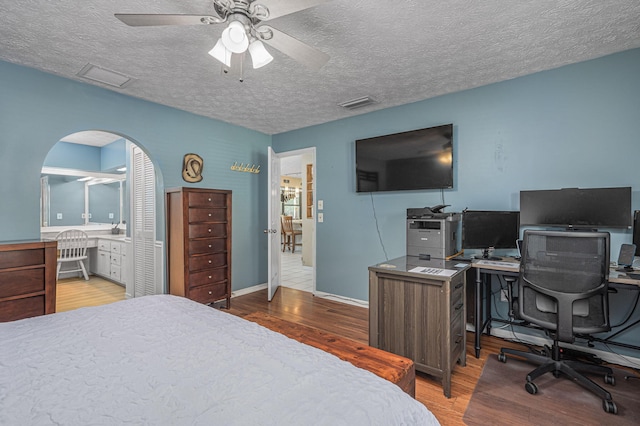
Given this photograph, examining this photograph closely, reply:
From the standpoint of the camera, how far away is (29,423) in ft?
2.43

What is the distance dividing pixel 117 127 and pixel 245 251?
90.0 inches

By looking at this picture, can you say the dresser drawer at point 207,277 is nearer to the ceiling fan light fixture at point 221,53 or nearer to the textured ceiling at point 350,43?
the textured ceiling at point 350,43

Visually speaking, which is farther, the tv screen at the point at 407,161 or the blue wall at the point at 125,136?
the tv screen at the point at 407,161

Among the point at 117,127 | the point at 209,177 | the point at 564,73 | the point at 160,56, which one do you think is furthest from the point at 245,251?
the point at 564,73

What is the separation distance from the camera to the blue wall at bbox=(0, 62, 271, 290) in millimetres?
2598

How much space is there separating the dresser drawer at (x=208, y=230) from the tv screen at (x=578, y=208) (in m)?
3.26

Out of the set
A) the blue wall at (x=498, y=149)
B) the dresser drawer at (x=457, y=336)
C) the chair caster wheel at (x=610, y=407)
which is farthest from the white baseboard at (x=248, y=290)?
the chair caster wheel at (x=610, y=407)

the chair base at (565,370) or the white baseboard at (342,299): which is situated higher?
the chair base at (565,370)

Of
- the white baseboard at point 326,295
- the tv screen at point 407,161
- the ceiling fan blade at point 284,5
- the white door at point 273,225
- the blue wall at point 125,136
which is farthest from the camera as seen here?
the white door at point 273,225

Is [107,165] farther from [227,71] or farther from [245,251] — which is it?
[227,71]

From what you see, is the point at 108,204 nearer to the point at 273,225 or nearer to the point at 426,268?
the point at 273,225

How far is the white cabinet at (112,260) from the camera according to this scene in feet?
15.5

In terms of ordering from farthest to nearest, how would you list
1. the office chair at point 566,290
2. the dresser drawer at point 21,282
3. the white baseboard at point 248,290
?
the white baseboard at point 248,290
the dresser drawer at point 21,282
the office chair at point 566,290

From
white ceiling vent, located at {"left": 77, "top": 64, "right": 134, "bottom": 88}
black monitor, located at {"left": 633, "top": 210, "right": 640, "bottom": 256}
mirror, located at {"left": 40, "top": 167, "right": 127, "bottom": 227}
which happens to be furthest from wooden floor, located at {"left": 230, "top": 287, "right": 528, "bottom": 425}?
mirror, located at {"left": 40, "top": 167, "right": 127, "bottom": 227}
